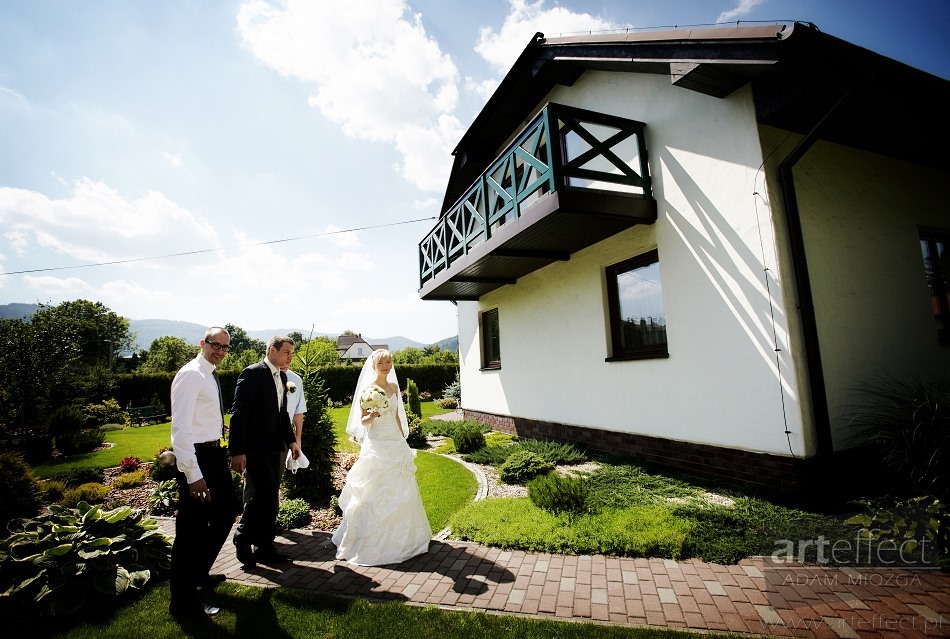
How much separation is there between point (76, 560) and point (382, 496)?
2.44 meters

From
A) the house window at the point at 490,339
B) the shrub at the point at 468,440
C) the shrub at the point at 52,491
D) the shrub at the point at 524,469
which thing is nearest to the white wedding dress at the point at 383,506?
the shrub at the point at 524,469

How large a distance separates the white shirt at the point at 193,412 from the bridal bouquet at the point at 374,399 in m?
1.29

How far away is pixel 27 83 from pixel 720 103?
1179cm

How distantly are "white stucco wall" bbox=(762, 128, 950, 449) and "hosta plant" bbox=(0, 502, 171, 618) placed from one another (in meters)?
7.27

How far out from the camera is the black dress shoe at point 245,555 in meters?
3.71

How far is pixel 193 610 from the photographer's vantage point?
10.00 ft

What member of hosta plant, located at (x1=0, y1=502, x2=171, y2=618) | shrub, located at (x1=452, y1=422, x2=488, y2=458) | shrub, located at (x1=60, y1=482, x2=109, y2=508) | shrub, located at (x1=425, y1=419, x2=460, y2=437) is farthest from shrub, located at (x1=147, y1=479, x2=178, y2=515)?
shrub, located at (x1=425, y1=419, x2=460, y2=437)

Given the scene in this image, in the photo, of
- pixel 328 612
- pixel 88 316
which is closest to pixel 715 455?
pixel 328 612

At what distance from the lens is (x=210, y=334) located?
3.52 metres

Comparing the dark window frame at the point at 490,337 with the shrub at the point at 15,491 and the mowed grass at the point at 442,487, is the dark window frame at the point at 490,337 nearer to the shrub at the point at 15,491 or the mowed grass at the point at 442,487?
the mowed grass at the point at 442,487

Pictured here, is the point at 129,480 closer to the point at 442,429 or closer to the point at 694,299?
the point at 442,429

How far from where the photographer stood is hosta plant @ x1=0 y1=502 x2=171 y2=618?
9.91 feet

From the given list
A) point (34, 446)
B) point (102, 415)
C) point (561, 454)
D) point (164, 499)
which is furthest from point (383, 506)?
point (102, 415)

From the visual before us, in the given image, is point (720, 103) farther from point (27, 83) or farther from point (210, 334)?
point (27, 83)
